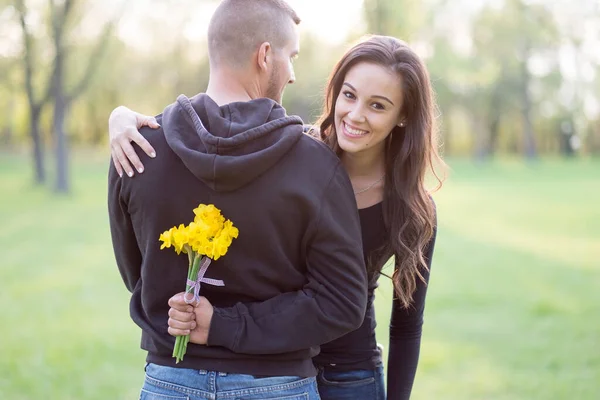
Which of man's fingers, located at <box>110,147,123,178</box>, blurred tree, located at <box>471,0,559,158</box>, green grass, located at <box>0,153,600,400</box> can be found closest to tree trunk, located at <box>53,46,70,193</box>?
green grass, located at <box>0,153,600,400</box>

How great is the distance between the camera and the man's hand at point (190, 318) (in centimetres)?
210

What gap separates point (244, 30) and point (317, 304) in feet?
2.92

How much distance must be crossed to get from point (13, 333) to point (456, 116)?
1869 inches

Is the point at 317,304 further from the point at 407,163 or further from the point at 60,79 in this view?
the point at 60,79

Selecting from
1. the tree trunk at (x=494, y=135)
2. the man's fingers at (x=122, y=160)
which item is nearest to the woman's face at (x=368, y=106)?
the man's fingers at (x=122, y=160)

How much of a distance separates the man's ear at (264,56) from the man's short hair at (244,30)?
0.06 feet

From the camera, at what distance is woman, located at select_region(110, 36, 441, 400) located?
100 inches

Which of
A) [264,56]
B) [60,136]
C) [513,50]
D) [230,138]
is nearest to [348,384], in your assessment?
[230,138]

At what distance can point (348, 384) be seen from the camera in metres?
2.66

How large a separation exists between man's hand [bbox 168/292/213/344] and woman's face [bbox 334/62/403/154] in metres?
0.80

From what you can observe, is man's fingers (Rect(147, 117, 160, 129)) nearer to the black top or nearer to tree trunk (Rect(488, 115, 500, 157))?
the black top

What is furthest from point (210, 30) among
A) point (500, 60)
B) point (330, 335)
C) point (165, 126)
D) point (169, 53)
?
point (500, 60)

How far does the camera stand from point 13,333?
7.70 metres

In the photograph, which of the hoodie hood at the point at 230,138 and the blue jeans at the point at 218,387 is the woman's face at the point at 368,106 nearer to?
the hoodie hood at the point at 230,138
